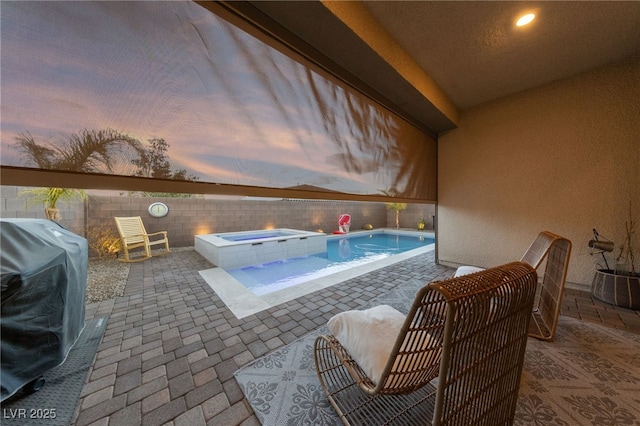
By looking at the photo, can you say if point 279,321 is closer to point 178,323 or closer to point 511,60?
point 178,323

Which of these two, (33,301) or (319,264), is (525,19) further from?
(319,264)

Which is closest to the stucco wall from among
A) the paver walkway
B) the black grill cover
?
the paver walkway

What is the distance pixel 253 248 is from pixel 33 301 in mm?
3517

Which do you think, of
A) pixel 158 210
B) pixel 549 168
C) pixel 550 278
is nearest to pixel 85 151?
pixel 550 278

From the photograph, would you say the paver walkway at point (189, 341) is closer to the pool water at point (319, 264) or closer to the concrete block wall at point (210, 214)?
the pool water at point (319, 264)

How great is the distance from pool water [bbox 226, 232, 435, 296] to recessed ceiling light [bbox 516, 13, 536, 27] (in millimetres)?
3888

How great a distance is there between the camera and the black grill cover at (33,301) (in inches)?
47.4

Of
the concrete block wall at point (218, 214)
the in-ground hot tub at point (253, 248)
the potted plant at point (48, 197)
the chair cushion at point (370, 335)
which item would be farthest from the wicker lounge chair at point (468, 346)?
the concrete block wall at point (218, 214)

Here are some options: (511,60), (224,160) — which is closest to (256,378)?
(224,160)

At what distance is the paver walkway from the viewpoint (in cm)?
122

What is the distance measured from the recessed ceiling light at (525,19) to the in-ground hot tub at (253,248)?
5.13 m

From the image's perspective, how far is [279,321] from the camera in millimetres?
2162

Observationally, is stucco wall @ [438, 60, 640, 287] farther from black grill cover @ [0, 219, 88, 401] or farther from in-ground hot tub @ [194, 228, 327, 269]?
black grill cover @ [0, 219, 88, 401]

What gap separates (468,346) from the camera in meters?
0.74
